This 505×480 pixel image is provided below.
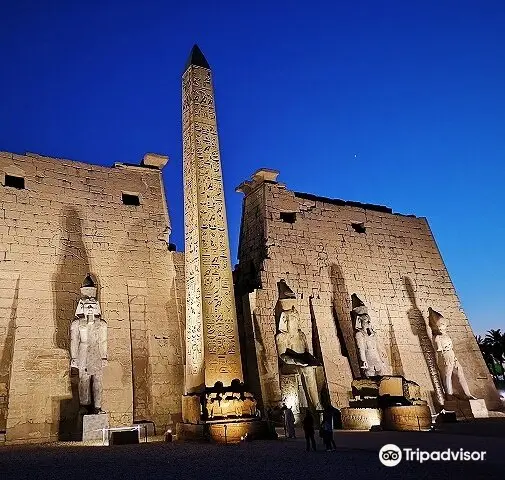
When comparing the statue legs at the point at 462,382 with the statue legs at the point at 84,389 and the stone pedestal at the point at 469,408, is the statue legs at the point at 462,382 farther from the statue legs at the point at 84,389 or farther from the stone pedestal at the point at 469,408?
the statue legs at the point at 84,389

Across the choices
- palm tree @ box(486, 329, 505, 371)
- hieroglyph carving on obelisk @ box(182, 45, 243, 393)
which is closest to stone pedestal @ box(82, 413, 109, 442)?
hieroglyph carving on obelisk @ box(182, 45, 243, 393)

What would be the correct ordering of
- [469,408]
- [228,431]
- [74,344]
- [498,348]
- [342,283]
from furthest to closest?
[498,348] → [342,283] → [469,408] → [74,344] → [228,431]

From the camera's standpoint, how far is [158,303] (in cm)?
1087

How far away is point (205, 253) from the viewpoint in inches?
315

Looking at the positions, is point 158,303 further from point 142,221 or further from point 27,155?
point 27,155

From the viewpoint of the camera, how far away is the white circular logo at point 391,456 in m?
4.81

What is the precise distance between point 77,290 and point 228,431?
187 inches

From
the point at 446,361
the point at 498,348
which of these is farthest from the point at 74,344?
the point at 498,348

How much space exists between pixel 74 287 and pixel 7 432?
112 inches

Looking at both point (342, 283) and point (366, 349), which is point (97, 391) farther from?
point (342, 283)

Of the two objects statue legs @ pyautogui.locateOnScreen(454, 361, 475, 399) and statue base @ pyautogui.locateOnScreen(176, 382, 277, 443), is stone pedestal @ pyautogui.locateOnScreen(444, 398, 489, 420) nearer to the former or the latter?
statue legs @ pyautogui.locateOnScreen(454, 361, 475, 399)

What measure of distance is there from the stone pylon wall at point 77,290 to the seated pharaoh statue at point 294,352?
224 cm

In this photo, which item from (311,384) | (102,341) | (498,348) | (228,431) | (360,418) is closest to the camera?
(228,431)

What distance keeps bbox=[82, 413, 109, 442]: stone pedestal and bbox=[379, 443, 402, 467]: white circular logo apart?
4.51 m
